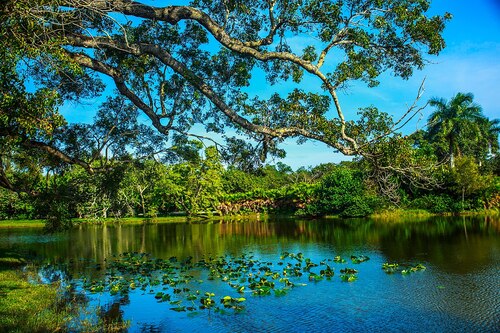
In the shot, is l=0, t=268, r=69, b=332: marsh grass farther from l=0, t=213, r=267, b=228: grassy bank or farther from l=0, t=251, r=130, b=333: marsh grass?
l=0, t=213, r=267, b=228: grassy bank

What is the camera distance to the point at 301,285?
47.5ft

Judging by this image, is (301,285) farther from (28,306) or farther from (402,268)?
(28,306)

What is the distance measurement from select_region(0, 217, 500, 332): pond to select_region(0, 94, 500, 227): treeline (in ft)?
8.91

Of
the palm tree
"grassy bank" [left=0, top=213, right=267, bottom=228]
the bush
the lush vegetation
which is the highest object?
the palm tree

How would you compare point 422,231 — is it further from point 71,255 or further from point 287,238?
point 71,255

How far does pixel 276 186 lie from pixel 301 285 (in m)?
48.8

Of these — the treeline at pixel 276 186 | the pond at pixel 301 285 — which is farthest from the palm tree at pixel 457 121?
the pond at pixel 301 285

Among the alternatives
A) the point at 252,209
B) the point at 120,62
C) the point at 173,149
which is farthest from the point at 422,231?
the point at 252,209

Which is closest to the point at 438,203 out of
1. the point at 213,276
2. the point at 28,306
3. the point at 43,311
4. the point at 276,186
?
the point at 276,186

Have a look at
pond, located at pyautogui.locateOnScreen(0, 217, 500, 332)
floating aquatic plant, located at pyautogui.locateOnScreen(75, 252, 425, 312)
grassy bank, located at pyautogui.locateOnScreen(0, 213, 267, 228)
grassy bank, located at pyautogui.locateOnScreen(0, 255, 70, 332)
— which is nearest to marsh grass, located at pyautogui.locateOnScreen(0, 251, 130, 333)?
grassy bank, located at pyautogui.locateOnScreen(0, 255, 70, 332)

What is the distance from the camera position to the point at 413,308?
11.9 meters

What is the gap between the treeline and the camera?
48.9 ft

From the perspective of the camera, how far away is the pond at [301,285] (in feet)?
36.0

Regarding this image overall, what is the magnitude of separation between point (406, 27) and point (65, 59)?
21.4ft
